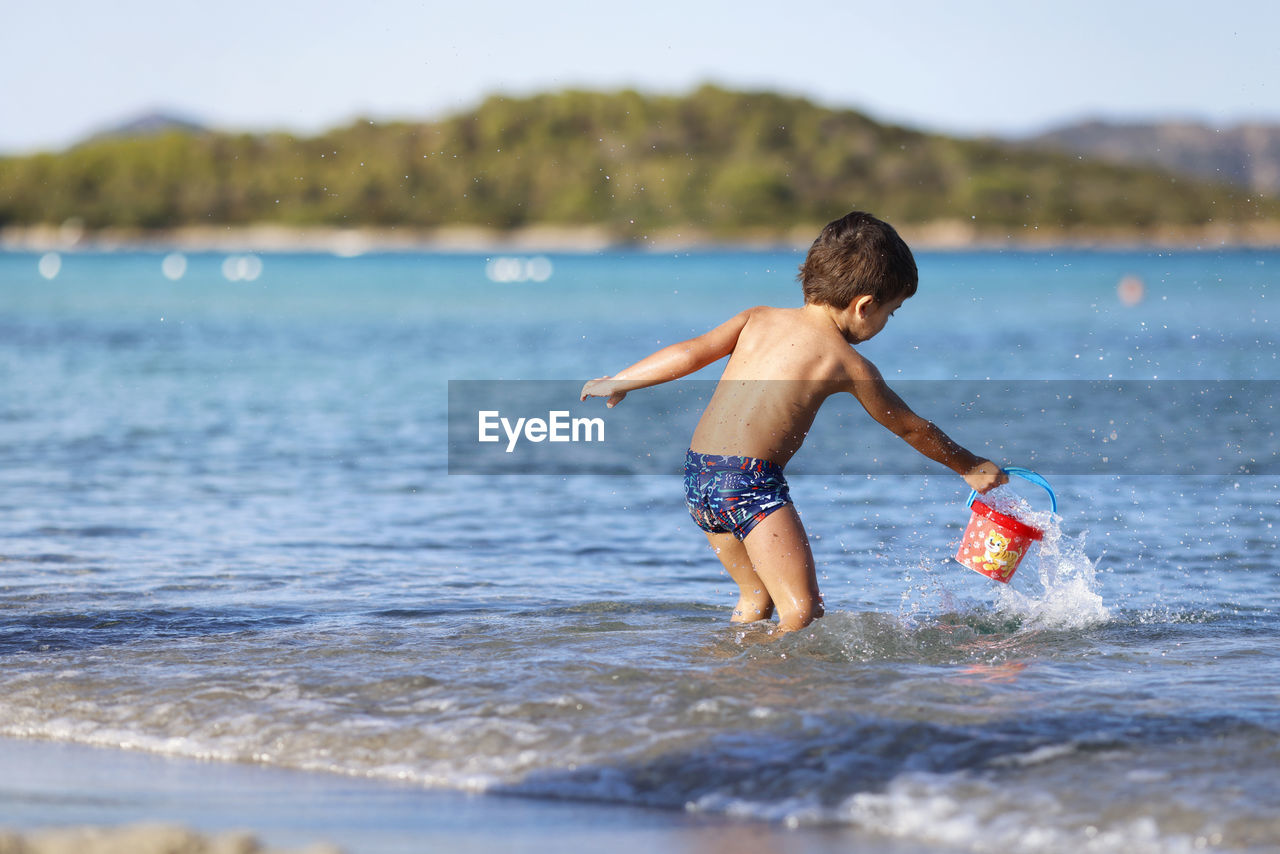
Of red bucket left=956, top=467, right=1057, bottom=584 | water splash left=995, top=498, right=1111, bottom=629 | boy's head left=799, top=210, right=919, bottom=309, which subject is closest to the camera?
boy's head left=799, top=210, right=919, bottom=309

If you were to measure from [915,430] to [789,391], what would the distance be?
0.49m

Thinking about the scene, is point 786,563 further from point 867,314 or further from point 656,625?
point 656,625

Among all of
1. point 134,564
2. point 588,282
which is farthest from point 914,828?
point 588,282

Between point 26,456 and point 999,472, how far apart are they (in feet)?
32.8

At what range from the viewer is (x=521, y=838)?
11.7 feet

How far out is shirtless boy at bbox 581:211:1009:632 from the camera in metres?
4.99

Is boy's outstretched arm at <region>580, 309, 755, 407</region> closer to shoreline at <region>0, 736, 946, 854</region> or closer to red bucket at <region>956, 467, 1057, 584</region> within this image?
red bucket at <region>956, 467, 1057, 584</region>

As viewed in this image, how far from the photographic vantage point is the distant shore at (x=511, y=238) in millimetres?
137250

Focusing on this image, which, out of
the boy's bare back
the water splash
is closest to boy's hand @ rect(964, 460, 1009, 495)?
the boy's bare back

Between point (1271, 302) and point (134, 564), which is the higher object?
point (1271, 302)

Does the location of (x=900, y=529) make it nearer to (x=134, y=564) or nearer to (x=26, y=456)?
(x=134, y=564)

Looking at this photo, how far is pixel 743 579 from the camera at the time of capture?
555cm

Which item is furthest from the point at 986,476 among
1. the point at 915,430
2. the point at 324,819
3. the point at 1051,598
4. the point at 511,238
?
the point at 511,238

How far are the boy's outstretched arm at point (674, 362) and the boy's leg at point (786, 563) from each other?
66 centimetres
